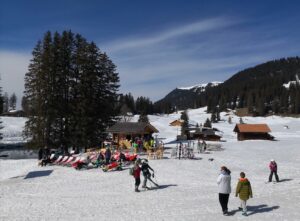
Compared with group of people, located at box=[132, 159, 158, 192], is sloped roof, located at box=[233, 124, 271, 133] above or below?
above

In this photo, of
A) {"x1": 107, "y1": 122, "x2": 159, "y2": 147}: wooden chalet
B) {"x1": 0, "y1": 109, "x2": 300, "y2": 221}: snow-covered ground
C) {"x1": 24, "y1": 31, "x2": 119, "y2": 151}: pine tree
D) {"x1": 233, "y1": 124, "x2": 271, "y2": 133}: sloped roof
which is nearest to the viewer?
{"x1": 0, "y1": 109, "x2": 300, "y2": 221}: snow-covered ground

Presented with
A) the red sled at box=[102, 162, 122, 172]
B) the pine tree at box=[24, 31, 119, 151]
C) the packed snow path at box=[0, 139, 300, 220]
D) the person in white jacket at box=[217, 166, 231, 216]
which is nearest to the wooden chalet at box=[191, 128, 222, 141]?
the pine tree at box=[24, 31, 119, 151]

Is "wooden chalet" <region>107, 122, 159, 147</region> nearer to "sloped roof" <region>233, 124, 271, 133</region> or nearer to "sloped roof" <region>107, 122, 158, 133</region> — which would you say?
"sloped roof" <region>107, 122, 158, 133</region>

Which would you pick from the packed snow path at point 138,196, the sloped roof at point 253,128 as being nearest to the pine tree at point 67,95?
the packed snow path at point 138,196

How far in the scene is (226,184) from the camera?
14945 millimetres

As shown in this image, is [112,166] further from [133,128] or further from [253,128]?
[253,128]

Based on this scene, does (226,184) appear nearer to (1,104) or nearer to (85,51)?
(85,51)

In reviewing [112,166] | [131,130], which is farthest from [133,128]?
[112,166]

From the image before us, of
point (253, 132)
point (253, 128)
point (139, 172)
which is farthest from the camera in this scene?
point (253, 128)

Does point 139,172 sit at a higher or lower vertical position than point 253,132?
lower

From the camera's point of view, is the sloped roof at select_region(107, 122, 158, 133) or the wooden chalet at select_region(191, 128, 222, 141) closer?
the sloped roof at select_region(107, 122, 158, 133)

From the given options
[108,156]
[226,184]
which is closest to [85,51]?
[108,156]

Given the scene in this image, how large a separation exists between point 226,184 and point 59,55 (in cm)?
3425

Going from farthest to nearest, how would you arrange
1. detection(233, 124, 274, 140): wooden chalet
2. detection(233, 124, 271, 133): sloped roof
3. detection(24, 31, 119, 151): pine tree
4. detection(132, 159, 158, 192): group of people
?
1. detection(233, 124, 274, 140): wooden chalet
2. detection(233, 124, 271, 133): sloped roof
3. detection(24, 31, 119, 151): pine tree
4. detection(132, 159, 158, 192): group of people
